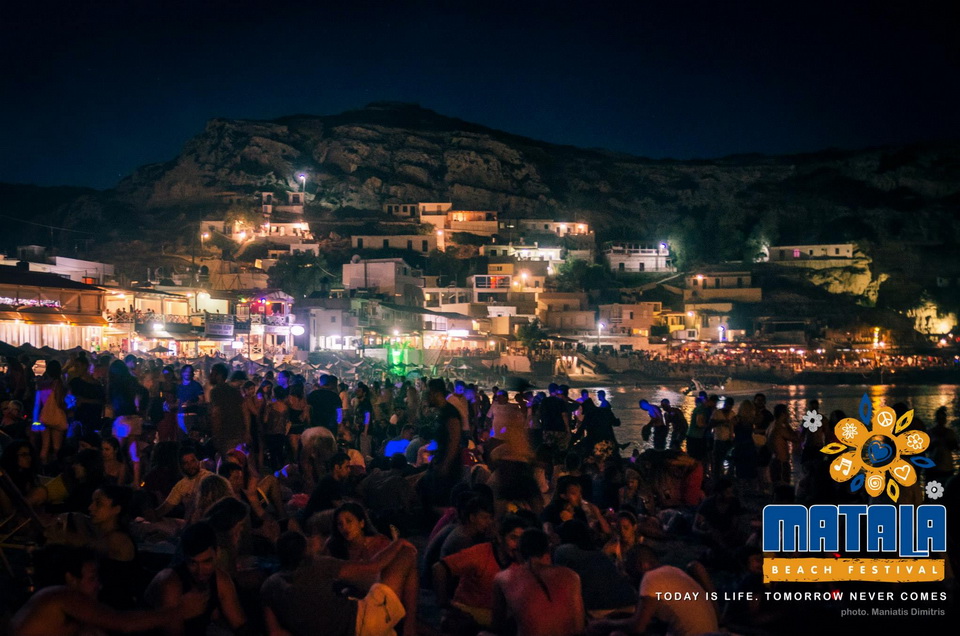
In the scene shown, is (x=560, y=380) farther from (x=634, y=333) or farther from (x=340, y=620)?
(x=340, y=620)

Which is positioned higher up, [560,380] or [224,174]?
[224,174]

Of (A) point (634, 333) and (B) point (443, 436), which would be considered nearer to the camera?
(B) point (443, 436)

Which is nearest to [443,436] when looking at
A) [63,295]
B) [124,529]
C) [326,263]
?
[124,529]

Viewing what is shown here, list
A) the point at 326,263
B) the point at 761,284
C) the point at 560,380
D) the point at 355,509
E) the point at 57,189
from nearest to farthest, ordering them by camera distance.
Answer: the point at 355,509
the point at 560,380
the point at 326,263
the point at 761,284
the point at 57,189

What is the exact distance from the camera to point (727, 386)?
50.9 meters

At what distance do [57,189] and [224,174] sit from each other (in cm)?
5747

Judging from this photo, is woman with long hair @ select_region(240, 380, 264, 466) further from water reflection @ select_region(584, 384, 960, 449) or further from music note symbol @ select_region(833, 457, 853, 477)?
water reflection @ select_region(584, 384, 960, 449)

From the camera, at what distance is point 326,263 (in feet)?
215

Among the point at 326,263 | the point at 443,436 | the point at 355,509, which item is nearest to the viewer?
the point at 355,509

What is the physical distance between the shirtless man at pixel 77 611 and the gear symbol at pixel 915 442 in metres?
5.62

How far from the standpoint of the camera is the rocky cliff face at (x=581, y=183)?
9325 centimetres

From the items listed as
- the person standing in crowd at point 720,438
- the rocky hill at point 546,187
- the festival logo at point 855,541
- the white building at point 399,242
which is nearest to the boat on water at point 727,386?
the white building at point 399,242

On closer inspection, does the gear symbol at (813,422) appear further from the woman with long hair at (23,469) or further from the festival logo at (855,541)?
the woman with long hair at (23,469)

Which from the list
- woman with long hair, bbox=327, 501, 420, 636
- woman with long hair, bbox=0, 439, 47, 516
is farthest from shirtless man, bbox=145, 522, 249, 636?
woman with long hair, bbox=0, 439, 47, 516
